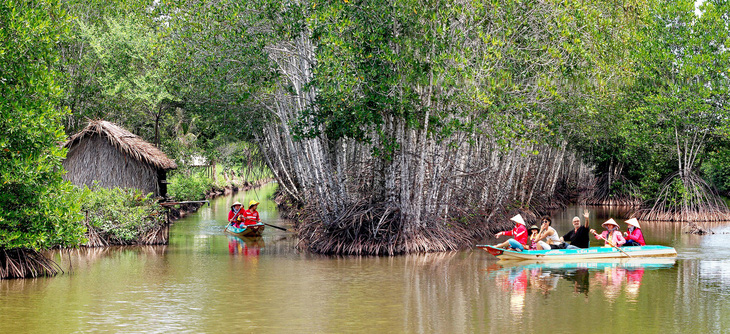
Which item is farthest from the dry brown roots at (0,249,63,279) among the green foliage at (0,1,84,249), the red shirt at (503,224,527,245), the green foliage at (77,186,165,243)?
the red shirt at (503,224,527,245)

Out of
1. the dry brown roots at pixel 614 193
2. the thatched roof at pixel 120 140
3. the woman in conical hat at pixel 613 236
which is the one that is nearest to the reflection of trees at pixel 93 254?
the thatched roof at pixel 120 140

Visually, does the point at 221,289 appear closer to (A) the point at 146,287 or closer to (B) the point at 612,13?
(A) the point at 146,287

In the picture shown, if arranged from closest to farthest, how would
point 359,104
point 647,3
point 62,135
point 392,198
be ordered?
1. point 62,135
2. point 359,104
3. point 392,198
4. point 647,3

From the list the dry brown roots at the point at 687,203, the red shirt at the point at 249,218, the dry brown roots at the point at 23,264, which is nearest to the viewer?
the dry brown roots at the point at 23,264

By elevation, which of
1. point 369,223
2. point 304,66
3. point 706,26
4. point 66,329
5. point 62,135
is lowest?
point 66,329

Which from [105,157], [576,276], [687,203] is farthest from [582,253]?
[105,157]

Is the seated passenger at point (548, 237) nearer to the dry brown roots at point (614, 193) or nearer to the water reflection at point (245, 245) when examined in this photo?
the water reflection at point (245, 245)

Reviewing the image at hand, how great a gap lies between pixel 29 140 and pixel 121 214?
6.35m

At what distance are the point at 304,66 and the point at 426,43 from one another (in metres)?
3.41

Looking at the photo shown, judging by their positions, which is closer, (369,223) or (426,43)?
(426,43)

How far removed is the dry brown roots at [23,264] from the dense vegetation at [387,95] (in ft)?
2.40

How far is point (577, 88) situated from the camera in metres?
23.8

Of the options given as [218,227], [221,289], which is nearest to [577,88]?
[218,227]

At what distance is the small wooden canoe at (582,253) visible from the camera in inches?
617
